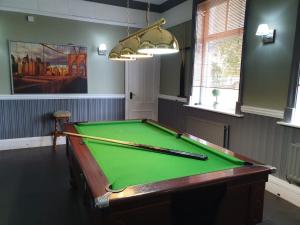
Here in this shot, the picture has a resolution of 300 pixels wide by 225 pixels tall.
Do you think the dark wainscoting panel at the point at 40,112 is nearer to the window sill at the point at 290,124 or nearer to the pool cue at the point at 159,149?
the pool cue at the point at 159,149

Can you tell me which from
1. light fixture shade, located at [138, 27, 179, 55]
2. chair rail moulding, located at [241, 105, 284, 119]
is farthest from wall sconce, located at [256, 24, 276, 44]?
light fixture shade, located at [138, 27, 179, 55]

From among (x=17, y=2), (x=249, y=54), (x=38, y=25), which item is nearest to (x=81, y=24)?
(x=38, y=25)

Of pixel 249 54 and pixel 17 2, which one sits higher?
pixel 17 2

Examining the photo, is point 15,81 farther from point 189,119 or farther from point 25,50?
point 189,119

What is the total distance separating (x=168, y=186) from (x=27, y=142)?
393cm

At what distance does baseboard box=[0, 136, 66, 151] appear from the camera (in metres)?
4.23

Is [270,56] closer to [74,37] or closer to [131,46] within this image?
[131,46]

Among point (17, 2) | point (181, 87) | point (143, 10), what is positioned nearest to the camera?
point (17, 2)

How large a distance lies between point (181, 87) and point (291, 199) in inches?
102

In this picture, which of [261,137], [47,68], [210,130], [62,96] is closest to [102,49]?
[47,68]

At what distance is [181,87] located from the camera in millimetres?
4473

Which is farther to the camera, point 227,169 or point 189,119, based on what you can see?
point 189,119

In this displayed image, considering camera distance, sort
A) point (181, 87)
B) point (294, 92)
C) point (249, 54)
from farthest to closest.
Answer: point (181, 87)
point (249, 54)
point (294, 92)

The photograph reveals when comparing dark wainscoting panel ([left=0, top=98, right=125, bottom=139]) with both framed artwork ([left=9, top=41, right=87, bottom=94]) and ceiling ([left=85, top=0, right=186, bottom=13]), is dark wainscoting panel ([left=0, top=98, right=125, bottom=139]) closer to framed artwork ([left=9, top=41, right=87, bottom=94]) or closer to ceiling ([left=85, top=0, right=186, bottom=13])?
framed artwork ([left=9, top=41, right=87, bottom=94])
